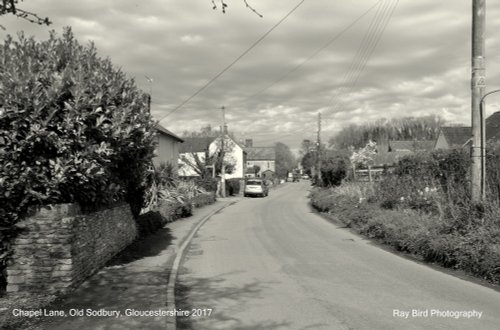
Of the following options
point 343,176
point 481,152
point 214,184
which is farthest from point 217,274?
point 214,184

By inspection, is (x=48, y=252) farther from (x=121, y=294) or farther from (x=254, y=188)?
(x=254, y=188)

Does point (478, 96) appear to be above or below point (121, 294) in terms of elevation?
above

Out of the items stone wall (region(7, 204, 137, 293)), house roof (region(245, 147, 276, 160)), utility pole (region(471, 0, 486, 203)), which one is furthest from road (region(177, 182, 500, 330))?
house roof (region(245, 147, 276, 160))

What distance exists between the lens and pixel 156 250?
12.5m

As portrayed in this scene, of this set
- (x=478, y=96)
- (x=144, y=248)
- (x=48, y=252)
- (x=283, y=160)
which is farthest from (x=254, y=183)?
(x=283, y=160)

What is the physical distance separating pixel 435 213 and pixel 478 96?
4108 mm

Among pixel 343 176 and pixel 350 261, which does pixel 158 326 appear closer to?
pixel 350 261

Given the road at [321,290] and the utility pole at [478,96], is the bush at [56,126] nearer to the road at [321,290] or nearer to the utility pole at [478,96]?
the road at [321,290]

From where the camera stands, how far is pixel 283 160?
468 ft

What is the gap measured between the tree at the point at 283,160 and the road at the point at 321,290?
102619mm

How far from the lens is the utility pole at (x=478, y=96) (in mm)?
10375

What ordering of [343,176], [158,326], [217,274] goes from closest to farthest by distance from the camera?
1. [158,326]
2. [217,274]
3. [343,176]

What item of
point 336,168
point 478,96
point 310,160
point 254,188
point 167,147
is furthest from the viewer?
point 310,160

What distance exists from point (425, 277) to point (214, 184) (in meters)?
32.5
